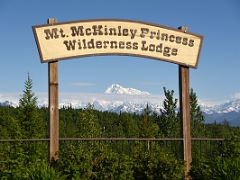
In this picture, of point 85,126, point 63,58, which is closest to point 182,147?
point 63,58

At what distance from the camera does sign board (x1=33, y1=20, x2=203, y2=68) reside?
A: 10445 mm

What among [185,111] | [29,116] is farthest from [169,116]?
[185,111]

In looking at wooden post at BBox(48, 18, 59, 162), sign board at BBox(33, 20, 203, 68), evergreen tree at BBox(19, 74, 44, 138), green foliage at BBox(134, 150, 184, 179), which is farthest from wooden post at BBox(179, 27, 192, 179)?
evergreen tree at BBox(19, 74, 44, 138)

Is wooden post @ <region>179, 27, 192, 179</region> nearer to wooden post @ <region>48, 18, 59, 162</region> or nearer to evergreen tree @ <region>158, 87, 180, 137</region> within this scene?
wooden post @ <region>48, 18, 59, 162</region>

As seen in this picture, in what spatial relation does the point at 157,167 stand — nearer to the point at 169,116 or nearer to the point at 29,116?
the point at 29,116

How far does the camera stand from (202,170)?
9.97m

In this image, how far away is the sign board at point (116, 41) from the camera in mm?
10445

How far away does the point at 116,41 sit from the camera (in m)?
10.9

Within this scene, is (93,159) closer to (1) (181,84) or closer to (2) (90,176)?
(2) (90,176)

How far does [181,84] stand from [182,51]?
0.81m

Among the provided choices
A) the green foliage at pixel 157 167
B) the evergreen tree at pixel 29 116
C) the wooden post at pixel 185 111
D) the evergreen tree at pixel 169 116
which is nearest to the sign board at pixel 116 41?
the wooden post at pixel 185 111

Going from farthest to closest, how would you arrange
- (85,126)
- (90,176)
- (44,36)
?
1. (85,126)
2. (44,36)
3. (90,176)

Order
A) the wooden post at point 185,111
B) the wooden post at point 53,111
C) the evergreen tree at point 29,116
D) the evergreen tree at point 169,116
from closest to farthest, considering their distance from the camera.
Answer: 1. the wooden post at point 53,111
2. the wooden post at point 185,111
3. the evergreen tree at point 29,116
4. the evergreen tree at point 169,116

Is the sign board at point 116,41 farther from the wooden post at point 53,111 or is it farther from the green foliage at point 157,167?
the green foliage at point 157,167
